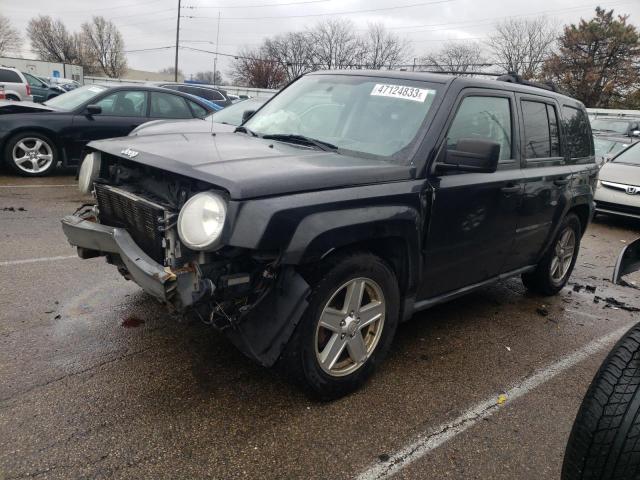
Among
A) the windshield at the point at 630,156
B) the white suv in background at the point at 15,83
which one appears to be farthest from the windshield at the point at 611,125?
the white suv in background at the point at 15,83

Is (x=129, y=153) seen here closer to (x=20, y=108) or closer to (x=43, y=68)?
(x=20, y=108)

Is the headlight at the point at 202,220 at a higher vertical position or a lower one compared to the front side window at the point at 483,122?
lower

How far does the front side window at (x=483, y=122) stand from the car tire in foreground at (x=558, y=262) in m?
1.44

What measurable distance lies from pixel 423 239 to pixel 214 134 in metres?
1.64

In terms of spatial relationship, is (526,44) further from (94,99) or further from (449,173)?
(449,173)

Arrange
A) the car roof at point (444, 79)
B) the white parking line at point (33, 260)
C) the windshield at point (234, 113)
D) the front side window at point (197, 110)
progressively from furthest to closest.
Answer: the front side window at point (197, 110) → the windshield at point (234, 113) → the white parking line at point (33, 260) → the car roof at point (444, 79)

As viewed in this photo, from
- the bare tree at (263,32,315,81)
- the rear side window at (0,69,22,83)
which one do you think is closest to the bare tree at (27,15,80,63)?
the bare tree at (263,32,315,81)

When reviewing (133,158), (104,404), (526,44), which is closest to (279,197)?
(133,158)

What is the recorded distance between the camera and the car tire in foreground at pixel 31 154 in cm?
853

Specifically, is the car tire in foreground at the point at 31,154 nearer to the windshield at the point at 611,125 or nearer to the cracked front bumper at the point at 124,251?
the cracked front bumper at the point at 124,251

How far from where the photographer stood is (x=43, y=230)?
586cm

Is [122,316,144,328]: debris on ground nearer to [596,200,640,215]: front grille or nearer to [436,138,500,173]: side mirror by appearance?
[436,138,500,173]: side mirror

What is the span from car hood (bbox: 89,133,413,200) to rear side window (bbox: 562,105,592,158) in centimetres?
240

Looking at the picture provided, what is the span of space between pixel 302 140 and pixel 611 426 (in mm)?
2416
